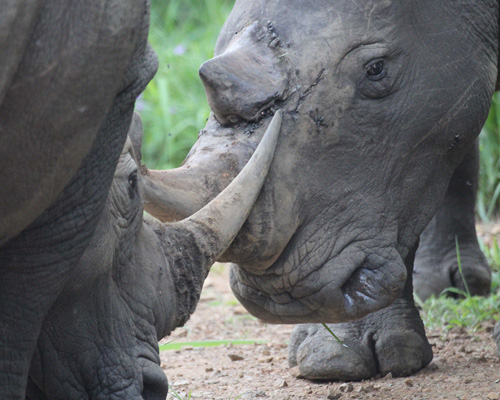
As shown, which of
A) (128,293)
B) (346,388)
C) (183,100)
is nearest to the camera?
(128,293)

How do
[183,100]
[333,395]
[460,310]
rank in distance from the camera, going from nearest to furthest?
[333,395] < [460,310] < [183,100]

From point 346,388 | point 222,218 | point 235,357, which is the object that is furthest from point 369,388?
point 222,218

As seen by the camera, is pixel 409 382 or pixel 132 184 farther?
pixel 409 382

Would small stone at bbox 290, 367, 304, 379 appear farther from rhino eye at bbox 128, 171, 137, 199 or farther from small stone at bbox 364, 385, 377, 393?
rhino eye at bbox 128, 171, 137, 199

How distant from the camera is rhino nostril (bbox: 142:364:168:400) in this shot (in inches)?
103

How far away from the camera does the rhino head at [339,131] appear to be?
313cm

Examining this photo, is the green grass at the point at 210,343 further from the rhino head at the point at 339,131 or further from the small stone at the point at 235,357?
the rhino head at the point at 339,131

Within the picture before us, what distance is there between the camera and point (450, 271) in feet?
16.3

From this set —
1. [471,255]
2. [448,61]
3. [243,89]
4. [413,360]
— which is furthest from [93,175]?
[471,255]

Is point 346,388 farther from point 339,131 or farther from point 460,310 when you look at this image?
point 460,310

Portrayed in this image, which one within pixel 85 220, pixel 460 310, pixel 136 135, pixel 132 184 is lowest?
pixel 460 310

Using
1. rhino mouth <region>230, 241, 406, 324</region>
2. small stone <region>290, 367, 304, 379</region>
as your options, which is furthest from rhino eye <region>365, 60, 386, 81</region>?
small stone <region>290, 367, 304, 379</region>

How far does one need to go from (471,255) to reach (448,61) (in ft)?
6.00

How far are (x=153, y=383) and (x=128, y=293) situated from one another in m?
0.25
